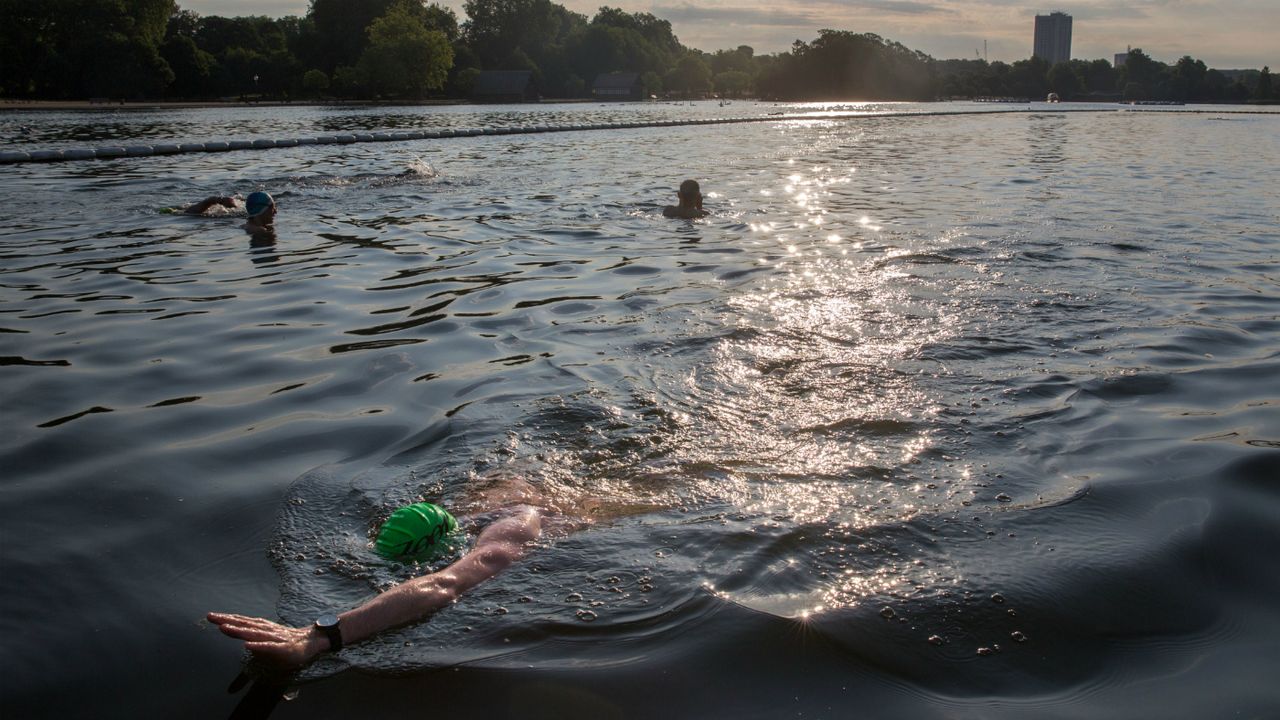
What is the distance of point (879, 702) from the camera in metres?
2.55

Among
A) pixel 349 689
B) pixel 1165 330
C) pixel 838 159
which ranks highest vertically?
pixel 838 159

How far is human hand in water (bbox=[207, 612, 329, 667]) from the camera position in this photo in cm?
263

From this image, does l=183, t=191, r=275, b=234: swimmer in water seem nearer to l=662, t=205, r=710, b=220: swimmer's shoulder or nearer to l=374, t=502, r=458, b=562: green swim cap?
l=662, t=205, r=710, b=220: swimmer's shoulder

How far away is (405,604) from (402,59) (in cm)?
7247

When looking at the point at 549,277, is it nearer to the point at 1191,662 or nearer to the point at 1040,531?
the point at 1040,531

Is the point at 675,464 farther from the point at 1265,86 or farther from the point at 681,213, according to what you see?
the point at 1265,86

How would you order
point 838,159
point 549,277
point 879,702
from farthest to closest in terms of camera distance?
point 838,159 < point 549,277 < point 879,702

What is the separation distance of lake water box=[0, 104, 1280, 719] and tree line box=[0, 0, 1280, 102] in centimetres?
5801

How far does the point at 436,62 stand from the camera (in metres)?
71.7

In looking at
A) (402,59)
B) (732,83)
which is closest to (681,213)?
(402,59)

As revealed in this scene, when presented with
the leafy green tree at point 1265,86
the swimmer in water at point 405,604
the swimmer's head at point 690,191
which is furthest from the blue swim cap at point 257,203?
the leafy green tree at point 1265,86

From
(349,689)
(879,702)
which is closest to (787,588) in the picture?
(879,702)

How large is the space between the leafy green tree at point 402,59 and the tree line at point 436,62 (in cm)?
11

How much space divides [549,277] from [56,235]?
6276 millimetres
